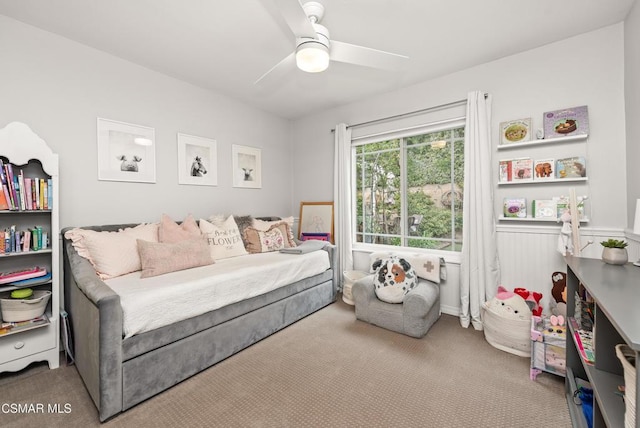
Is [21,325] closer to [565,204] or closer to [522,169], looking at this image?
[522,169]

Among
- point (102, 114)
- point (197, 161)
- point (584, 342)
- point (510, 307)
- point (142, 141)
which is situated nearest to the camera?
point (584, 342)

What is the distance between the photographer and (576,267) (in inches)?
61.6

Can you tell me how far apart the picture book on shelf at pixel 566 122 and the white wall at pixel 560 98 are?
52 millimetres

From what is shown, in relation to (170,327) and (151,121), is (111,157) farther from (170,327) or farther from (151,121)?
(170,327)

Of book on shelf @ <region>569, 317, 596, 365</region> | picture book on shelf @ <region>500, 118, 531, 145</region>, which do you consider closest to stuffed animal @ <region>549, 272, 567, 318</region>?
book on shelf @ <region>569, 317, 596, 365</region>

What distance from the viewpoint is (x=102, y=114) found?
2.49 meters

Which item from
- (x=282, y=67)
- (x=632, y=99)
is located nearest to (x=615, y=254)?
(x=632, y=99)

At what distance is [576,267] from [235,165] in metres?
3.43

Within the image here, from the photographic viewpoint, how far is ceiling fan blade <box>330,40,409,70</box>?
1890 millimetres

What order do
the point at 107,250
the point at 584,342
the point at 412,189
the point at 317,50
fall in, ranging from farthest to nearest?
the point at 412,189 < the point at 107,250 < the point at 317,50 < the point at 584,342

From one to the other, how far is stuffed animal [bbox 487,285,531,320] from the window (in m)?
0.89

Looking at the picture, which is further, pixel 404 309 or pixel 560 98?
pixel 404 309

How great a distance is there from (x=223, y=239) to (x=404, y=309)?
1933mm

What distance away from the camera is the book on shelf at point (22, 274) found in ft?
6.08
